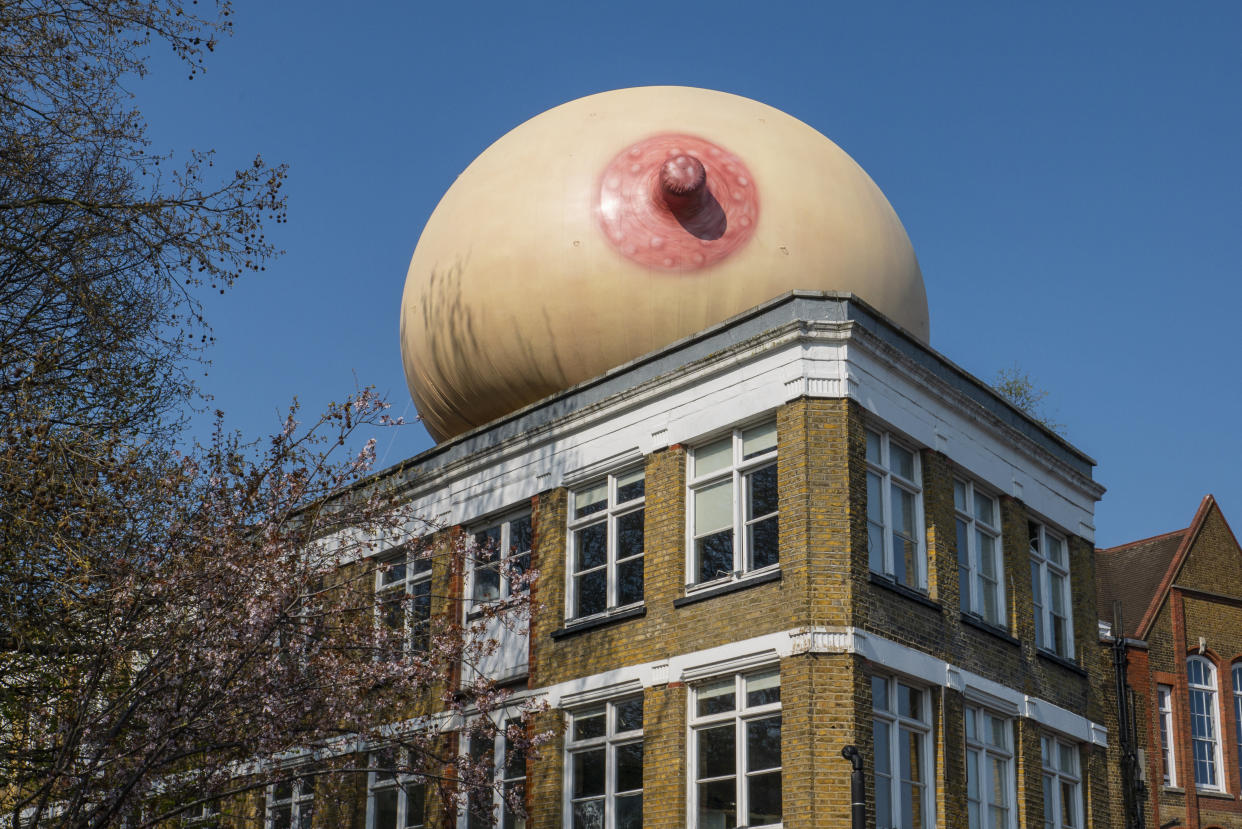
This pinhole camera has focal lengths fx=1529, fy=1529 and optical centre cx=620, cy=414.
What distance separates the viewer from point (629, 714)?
21516mm

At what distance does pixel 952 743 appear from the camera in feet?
68.9

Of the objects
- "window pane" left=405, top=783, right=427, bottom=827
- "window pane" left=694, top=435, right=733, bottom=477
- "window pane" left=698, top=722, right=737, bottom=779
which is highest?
"window pane" left=694, top=435, right=733, bottom=477

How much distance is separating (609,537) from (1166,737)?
16705 millimetres

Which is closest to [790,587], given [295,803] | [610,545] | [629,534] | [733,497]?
[733,497]

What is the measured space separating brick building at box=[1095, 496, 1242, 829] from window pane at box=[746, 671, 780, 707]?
13057 millimetres

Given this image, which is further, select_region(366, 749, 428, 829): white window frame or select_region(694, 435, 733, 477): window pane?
select_region(366, 749, 428, 829): white window frame

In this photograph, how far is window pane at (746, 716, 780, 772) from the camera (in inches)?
765

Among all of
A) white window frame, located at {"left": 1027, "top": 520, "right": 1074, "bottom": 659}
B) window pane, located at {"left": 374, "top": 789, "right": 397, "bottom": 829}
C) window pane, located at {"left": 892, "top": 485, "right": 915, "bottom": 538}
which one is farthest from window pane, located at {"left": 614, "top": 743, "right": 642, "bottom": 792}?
white window frame, located at {"left": 1027, "top": 520, "right": 1074, "bottom": 659}

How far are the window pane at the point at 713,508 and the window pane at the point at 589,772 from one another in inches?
139

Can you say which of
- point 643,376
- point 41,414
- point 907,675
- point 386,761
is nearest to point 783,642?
point 907,675

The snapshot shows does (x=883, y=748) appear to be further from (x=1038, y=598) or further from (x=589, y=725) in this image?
(x=1038, y=598)

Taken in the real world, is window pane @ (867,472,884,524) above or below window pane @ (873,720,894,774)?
above

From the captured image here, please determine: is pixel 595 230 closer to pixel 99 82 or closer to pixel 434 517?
pixel 434 517

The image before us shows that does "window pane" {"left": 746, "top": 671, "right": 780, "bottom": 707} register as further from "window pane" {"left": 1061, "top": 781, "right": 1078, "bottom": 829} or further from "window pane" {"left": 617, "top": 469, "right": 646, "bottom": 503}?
"window pane" {"left": 1061, "top": 781, "right": 1078, "bottom": 829}
